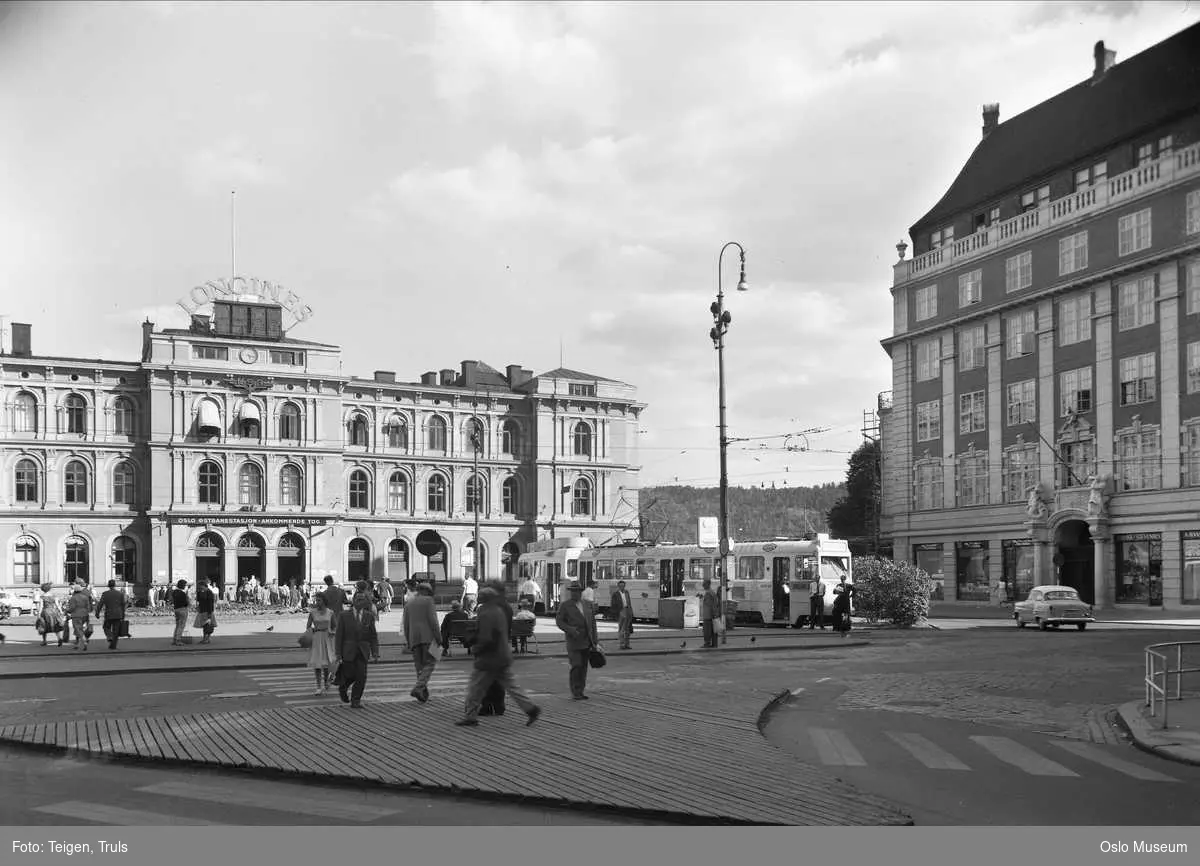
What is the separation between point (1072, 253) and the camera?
160ft

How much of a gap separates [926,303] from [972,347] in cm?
382

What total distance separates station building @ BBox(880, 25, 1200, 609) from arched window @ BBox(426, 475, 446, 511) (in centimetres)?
3380

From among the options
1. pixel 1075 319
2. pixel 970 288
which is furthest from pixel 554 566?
pixel 1075 319

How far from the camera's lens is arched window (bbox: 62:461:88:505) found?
73875 millimetres

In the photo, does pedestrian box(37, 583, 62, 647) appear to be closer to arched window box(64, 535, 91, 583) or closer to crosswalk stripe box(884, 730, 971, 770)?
crosswalk stripe box(884, 730, 971, 770)

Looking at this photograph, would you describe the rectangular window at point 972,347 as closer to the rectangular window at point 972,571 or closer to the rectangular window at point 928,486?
the rectangular window at point 928,486

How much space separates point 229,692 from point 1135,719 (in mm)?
12986

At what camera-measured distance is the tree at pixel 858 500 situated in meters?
88.3

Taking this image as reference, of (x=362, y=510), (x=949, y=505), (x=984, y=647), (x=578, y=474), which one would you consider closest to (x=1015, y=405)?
(x=949, y=505)

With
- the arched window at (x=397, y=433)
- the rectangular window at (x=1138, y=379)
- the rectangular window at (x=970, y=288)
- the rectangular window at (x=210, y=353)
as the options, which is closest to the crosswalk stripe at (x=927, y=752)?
the rectangular window at (x=1138, y=379)

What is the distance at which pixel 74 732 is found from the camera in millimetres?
13086

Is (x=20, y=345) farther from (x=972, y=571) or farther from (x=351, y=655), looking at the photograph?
(x=351, y=655)

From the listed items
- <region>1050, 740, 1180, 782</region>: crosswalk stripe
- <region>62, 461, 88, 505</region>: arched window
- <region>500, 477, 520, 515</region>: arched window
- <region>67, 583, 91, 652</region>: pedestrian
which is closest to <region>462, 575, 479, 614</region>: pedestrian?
<region>67, 583, 91, 652</region>: pedestrian
